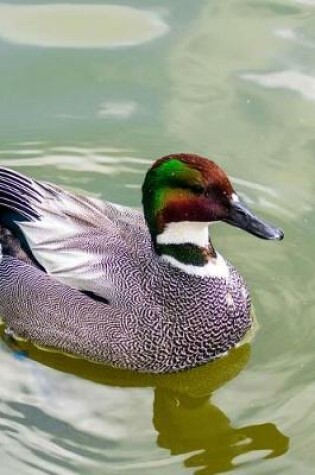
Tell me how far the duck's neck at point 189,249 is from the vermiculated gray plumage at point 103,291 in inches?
1.8

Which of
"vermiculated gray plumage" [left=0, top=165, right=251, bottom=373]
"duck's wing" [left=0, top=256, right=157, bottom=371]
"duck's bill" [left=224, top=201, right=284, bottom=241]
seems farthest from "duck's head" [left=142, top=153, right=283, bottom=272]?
"duck's wing" [left=0, top=256, right=157, bottom=371]

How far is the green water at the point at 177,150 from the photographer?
6.40 meters

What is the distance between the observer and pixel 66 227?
696 centimetres

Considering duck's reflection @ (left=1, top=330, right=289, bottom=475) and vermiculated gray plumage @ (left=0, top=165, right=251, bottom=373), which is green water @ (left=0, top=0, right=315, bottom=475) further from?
vermiculated gray plumage @ (left=0, top=165, right=251, bottom=373)

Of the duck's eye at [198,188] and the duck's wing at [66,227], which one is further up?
the duck's eye at [198,188]

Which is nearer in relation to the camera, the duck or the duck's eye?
the duck's eye

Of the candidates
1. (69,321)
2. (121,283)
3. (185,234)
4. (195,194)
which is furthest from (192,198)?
(69,321)

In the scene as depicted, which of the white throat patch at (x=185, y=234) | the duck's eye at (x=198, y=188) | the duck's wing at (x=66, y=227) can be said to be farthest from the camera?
the duck's wing at (x=66, y=227)

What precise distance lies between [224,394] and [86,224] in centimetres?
117

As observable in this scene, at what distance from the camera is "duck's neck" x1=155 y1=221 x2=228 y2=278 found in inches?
264

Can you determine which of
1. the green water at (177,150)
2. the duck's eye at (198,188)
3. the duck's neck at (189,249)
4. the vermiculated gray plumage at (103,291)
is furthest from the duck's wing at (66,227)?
the duck's eye at (198,188)

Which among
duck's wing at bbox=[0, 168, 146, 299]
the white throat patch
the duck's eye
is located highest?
the duck's eye

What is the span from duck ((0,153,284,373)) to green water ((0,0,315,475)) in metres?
0.14

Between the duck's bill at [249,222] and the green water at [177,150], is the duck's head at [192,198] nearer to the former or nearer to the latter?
the duck's bill at [249,222]
